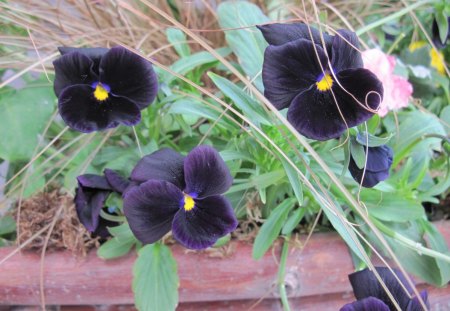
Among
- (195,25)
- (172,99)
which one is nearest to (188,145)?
(172,99)

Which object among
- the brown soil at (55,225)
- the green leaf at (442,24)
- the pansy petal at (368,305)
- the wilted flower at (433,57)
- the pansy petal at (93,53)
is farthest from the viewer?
the wilted flower at (433,57)

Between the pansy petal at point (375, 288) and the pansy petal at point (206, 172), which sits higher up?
the pansy petal at point (206, 172)

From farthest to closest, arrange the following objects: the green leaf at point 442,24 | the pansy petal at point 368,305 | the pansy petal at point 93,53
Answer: the green leaf at point 442,24, the pansy petal at point 93,53, the pansy petal at point 368,305

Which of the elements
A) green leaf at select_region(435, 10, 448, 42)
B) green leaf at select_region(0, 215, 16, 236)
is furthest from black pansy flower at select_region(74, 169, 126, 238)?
green leaf at select_region(435, 10, 448, 42)

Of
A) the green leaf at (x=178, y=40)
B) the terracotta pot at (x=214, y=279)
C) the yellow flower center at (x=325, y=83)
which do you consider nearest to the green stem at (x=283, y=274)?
the terracotta pot at (x=214, y=279)

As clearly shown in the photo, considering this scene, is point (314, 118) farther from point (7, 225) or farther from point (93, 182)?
point (7, 225)

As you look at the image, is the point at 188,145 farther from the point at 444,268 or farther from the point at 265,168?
the point at 444,268

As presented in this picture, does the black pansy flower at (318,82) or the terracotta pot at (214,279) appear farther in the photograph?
the terracotta pot at (214,279)

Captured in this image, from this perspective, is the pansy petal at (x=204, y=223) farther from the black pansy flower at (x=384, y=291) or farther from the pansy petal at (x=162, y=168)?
the black pansy flower at (x=384, y=291)

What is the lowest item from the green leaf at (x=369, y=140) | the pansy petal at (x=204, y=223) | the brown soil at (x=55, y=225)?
the brown soil at (x=55, y=225)
